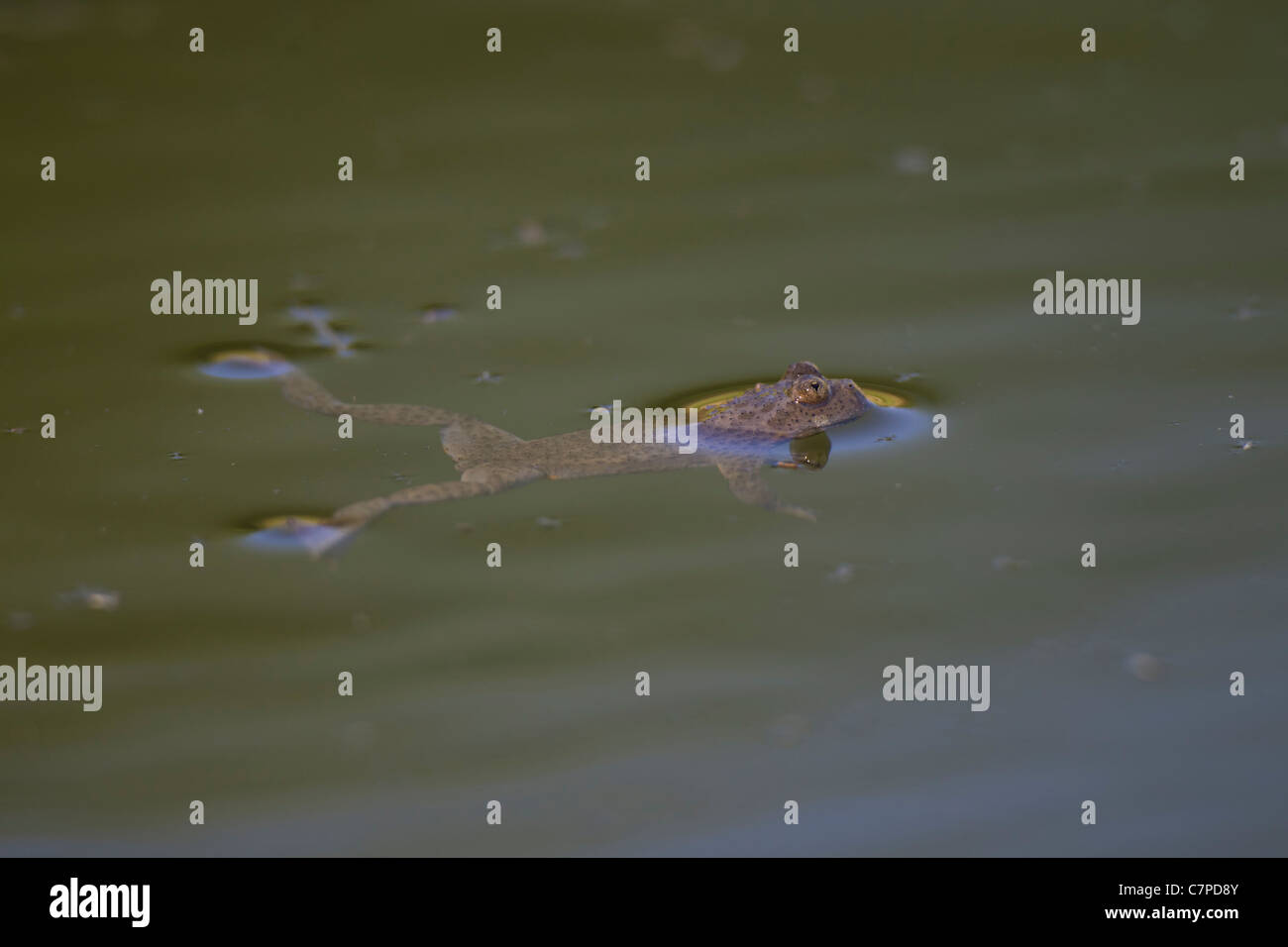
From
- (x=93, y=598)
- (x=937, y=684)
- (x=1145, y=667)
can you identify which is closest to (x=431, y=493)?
(x=93, y=598)

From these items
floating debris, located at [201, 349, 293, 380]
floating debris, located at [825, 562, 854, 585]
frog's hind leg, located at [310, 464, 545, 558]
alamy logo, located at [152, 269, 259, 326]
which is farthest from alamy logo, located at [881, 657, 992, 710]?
alamy logo, located at [152, 269, 259, 326]

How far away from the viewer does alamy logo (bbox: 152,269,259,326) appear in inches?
296

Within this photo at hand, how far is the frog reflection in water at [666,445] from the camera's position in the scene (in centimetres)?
587

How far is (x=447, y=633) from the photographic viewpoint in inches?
199

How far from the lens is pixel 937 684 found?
4.79 m

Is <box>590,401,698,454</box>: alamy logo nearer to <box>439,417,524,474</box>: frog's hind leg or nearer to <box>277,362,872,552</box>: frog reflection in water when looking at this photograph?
<box>277,362,872,552</box>: frog reflection in water

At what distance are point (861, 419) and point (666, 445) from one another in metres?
1.06

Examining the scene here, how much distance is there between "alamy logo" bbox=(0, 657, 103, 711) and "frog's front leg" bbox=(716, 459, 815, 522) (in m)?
2.95

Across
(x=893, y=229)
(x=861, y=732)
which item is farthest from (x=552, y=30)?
(x=861, y=732)

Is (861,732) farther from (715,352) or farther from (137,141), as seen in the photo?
(137,141)

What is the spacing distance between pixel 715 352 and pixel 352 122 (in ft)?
13.9

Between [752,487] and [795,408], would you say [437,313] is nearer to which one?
[795,408]

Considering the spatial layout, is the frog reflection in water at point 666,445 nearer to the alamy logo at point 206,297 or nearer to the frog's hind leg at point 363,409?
the frog's hind leg at point 363,409

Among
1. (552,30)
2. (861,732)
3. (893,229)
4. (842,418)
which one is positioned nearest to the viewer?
(861,732)
